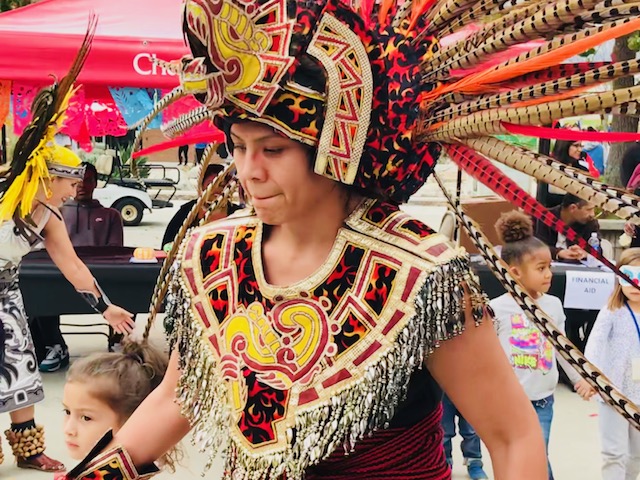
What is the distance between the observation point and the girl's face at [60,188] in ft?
15.4

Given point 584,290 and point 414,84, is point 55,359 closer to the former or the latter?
point 584,290

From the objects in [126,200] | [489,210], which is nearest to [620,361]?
[489,210]

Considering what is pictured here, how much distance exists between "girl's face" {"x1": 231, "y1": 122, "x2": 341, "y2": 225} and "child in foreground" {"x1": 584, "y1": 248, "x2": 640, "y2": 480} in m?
2.68

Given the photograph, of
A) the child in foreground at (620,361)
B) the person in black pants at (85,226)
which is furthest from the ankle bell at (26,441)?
the child in foreground at (620,361)

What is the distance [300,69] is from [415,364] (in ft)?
1.87

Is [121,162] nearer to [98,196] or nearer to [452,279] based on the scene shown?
[98,196]

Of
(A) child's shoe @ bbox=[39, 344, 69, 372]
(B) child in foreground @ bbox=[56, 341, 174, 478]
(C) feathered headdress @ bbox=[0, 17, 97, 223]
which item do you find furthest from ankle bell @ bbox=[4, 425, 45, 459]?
(B) child in foreground @ bbox=[56, 341, 174, 478]

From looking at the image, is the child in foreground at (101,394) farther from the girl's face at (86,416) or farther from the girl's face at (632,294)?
the girl's face at (632,294)

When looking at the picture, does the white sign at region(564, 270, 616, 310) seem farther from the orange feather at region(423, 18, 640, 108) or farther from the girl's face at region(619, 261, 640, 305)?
the orange feather at region(423, 18, 640, 108)

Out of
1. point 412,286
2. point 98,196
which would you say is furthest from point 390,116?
point 98,196

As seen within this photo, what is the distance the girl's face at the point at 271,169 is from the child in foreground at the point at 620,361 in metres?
2.68

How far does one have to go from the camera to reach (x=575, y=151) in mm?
5480

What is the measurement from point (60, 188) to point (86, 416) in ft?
8.38

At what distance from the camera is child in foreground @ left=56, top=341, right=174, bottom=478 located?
2.39m
